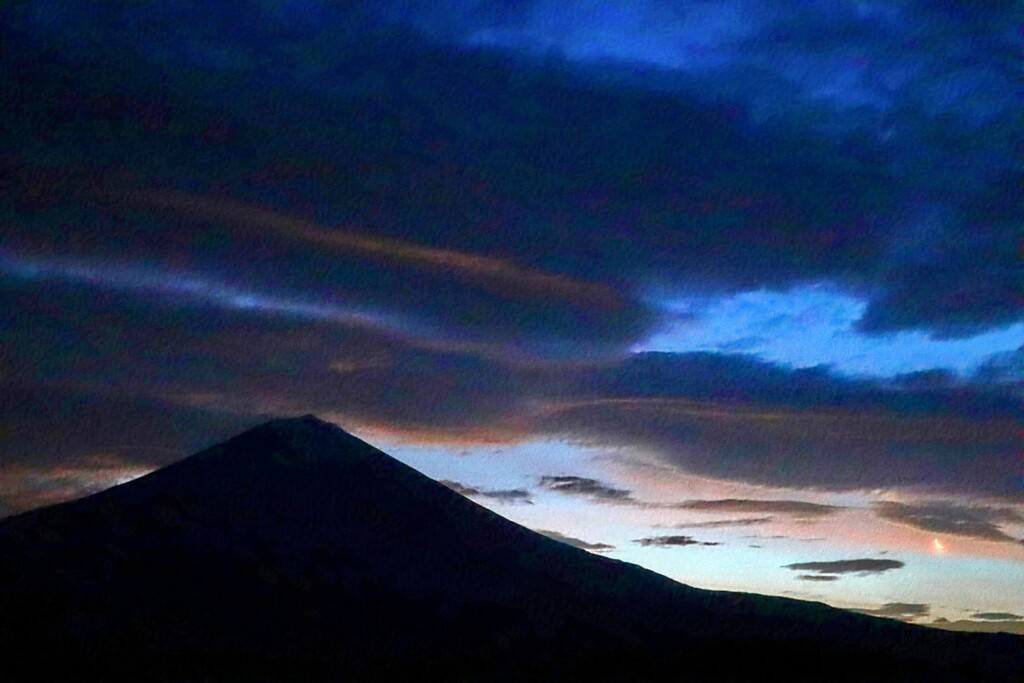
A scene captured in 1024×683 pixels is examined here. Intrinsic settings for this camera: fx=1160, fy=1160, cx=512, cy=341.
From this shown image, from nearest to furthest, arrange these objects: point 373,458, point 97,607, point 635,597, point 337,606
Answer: point 97,607, point 337,606, point 635,597, point 373,458

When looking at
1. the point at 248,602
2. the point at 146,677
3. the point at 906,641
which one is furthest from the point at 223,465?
the point at 906,641

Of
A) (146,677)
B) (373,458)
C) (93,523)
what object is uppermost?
(373,458)

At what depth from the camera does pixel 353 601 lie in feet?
151

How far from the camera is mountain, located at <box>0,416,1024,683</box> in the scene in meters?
42.0

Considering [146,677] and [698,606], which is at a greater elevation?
[698,606]

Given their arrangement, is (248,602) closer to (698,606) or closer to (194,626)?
(194,626)

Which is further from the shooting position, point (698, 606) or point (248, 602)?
point (698, 606)

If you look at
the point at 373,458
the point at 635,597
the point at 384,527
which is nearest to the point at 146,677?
the point at 384,527

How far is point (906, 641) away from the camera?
50281 mm

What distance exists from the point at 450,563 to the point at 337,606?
17.2 ft

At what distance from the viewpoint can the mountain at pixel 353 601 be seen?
138ft

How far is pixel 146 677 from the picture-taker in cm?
3934

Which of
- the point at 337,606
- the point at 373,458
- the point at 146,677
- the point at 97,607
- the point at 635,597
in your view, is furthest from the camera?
the point at 373,458

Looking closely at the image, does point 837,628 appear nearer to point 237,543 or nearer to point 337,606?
point 337,606
